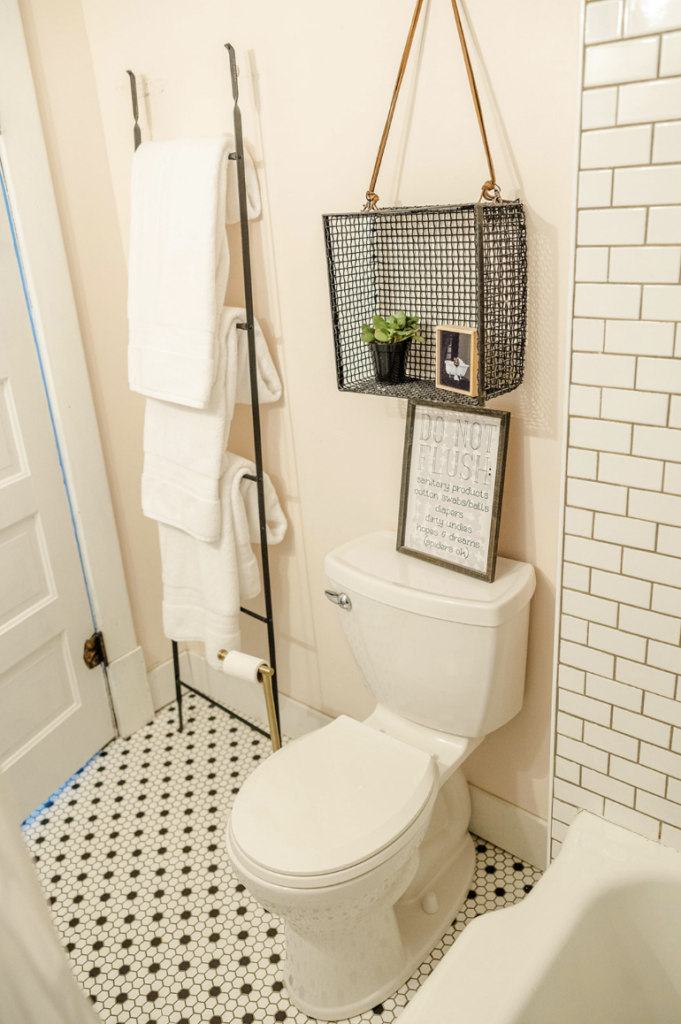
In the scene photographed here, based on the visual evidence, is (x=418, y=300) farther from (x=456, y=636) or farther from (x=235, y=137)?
(x=456, y=636)

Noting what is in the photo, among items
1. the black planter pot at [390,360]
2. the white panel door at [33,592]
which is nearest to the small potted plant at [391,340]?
the black planter pot at [390,360]

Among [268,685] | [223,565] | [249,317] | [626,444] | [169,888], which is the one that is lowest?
[169,888]

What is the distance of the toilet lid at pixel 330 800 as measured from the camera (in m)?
1.30

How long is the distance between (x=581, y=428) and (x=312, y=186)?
86 centimetres

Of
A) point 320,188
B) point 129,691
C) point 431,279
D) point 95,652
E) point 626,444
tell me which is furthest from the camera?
point 129,691

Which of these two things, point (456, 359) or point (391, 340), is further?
point (391, 340)

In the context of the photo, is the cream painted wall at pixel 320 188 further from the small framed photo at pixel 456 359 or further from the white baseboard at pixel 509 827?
the small framed photo at pixel 456 359

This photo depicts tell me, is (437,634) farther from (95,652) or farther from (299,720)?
(95,652)

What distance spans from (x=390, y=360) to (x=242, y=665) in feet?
2.35

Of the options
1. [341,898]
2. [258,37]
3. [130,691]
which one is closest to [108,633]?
[130,691]

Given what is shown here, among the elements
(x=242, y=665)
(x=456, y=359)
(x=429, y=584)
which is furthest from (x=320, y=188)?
(x=242, y=665)

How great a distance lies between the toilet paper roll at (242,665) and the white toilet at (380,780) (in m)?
0.18

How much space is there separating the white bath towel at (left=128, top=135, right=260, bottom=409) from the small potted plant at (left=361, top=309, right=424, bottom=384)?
39cm

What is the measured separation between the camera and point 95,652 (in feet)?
6.96
